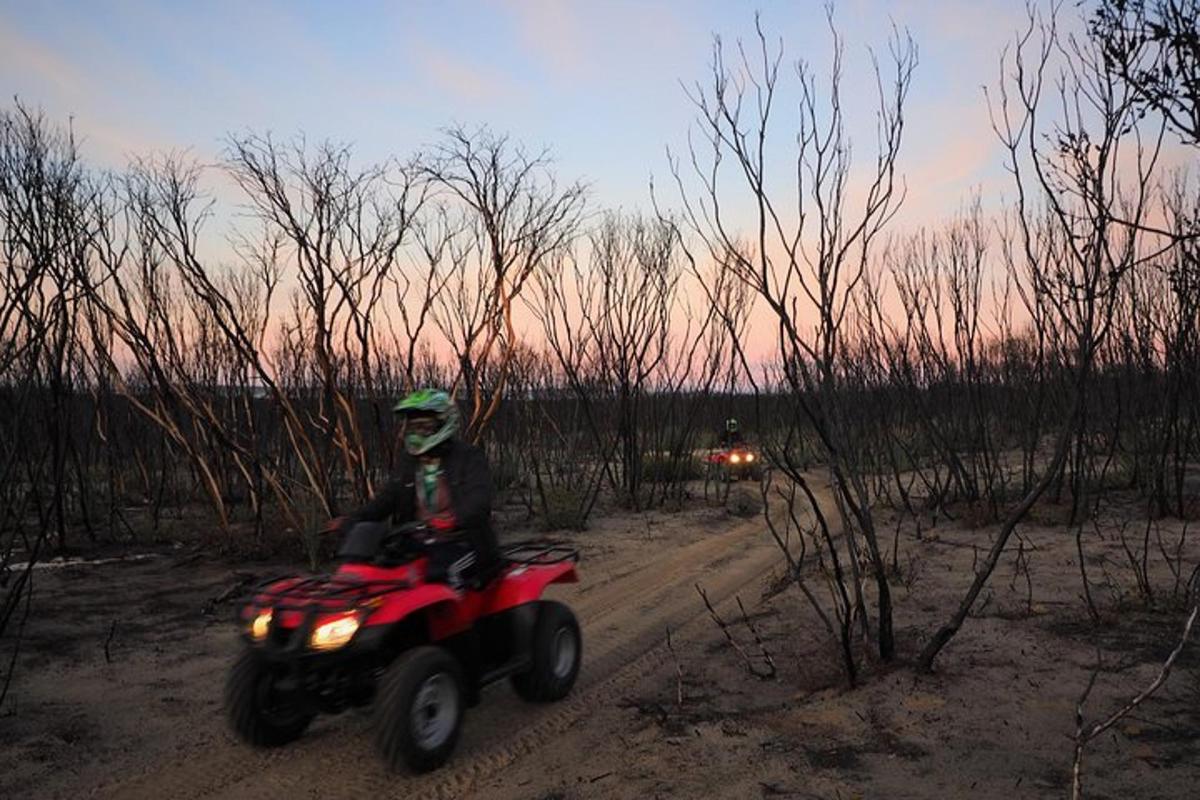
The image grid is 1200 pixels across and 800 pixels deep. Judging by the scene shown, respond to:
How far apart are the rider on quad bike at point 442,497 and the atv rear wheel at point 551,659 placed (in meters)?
0.53

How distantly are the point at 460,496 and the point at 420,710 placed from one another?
35.1 inches

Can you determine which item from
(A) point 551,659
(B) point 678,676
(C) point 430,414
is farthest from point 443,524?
(B) point 678,676

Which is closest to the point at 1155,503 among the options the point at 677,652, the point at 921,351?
the point at 921,351

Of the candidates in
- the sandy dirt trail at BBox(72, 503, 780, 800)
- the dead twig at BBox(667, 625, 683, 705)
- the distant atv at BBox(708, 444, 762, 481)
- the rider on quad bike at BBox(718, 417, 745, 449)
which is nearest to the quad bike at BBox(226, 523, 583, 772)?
the sandy dirt trail at BBox(72, 503, 780, 800)

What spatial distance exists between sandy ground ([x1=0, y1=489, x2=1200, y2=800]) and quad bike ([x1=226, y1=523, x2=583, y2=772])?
0.22 m

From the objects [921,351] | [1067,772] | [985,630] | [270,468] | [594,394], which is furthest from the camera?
[594,394]

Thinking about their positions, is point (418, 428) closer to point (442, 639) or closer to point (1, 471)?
point (442, 639)

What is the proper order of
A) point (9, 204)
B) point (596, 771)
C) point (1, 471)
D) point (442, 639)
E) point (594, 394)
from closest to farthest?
point (596, 771)
point (442, 639)
point (1, 471)
point (9, 204)
point (594, 394)

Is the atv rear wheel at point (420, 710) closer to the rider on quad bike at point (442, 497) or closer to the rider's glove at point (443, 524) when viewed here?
the rider on quad bike at point (442, 497)

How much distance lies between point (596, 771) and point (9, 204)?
5.08m

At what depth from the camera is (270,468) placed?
8.80 metres

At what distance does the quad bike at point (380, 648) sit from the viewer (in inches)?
122

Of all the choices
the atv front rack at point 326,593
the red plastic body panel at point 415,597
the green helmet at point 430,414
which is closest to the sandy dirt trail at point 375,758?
the red plastic body panel at point 415,597

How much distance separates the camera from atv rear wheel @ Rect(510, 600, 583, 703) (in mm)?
4035
